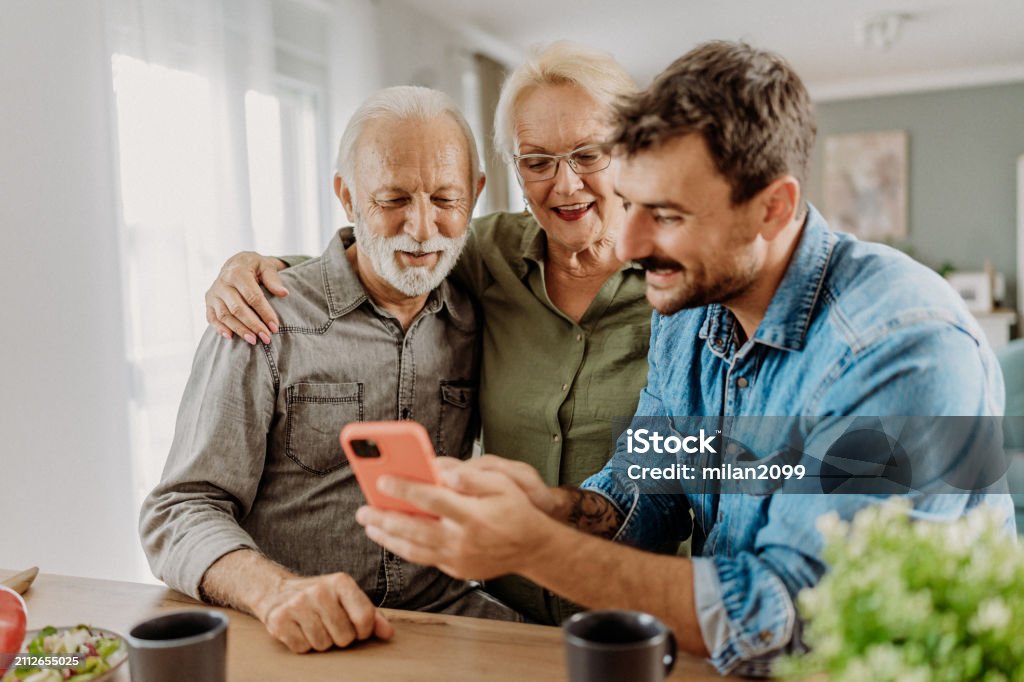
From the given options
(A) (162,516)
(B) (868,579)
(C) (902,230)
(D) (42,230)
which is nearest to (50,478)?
(D) (42,230)

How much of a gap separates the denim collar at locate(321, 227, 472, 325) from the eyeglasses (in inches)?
13.1

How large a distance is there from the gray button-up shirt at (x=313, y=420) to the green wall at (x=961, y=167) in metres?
6.33

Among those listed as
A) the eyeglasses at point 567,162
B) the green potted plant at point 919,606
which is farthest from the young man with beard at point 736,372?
the eyeglasses at point 567,162

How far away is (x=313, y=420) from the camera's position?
1541mm

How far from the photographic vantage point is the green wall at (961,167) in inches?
281

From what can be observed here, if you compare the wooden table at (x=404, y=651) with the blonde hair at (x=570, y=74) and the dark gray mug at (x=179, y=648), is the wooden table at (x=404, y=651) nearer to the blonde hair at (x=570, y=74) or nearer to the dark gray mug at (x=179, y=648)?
the dark gray mug at (x=179, y=648)

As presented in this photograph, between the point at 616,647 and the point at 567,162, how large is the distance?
A: 1.19m

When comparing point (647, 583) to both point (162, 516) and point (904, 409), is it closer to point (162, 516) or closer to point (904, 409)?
point (904, 409)

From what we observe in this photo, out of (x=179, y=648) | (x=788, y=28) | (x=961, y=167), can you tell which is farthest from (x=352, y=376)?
(x=961, y=167)

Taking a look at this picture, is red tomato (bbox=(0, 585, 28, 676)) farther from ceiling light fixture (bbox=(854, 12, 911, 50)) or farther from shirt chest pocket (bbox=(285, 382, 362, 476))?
ceiling light fixture (bbox=(854, 12, 911, 50))

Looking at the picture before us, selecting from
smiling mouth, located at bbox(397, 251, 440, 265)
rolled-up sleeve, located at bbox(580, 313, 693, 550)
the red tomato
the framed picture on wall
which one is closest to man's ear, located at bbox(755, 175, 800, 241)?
rolled-up sleeve, located at bbox(580, 313, 693, 550)

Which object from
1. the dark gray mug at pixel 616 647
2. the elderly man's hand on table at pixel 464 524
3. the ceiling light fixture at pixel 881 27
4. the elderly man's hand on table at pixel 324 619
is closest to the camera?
the dark gray mug at pixel 616 647

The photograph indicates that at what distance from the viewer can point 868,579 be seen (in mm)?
513

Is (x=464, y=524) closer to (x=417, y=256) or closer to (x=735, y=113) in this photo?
(x=735, y=113)
